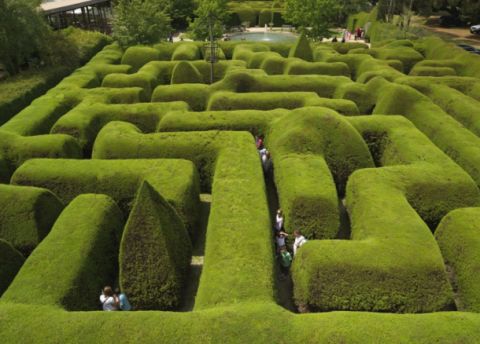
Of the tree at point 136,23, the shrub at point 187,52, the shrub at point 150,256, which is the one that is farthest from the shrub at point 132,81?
the shrub at point 150,256

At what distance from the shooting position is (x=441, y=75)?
29203mm

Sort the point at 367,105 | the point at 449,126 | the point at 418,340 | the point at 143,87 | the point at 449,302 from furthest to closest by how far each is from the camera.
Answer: the point at 143,87, the point at 367,105, the point at 449,126, the point at 449,302, the point at 418,340

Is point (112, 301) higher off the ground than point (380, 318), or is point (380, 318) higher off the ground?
point (380, 318)

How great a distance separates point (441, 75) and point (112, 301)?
28.9 m

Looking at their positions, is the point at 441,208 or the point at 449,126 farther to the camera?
the point at 449,126

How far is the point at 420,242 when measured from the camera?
11.4m

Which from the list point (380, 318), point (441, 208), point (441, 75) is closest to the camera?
point (380, 318)

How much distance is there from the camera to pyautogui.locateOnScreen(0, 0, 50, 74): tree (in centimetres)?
2816

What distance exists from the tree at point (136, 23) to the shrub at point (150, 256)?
102 ft

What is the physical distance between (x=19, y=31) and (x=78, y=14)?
28.6m

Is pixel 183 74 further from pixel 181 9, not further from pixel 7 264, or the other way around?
pixel 181 9

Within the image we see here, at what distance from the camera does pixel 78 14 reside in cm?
5409

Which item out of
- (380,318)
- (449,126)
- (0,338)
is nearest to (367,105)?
(449,126)

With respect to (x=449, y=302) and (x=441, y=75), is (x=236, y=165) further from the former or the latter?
(x=441, y=75)
